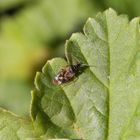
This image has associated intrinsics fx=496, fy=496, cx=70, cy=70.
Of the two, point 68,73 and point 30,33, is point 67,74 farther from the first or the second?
point 30,33

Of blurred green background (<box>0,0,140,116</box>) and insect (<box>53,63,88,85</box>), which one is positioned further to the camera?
blurred green background (<box>0,0,140,116</box>)

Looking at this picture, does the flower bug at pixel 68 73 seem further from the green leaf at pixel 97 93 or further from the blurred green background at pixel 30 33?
the blurred green background at pixel 30 33

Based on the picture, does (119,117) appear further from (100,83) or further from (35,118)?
(35,118)

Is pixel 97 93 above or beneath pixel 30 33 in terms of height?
beneath

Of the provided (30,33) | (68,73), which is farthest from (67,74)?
(30,33)

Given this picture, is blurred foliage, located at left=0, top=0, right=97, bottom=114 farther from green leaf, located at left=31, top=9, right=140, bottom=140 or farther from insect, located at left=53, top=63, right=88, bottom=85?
green leaf, located at left=31, top=9, right=140, bottom=140

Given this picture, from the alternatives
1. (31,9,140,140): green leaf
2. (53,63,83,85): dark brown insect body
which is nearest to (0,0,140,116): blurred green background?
(53,63,83,85): dark brown insect body

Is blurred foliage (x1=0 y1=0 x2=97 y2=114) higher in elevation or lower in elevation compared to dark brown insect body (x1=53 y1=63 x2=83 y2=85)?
higher

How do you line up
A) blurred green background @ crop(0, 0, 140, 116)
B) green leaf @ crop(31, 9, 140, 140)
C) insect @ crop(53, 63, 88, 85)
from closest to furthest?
green leaf @ crop(31, 9, 140, 140) < insect @ crop(53, 63, 88, 85) < blurred green background @ crop(0, 0, 140, 116)

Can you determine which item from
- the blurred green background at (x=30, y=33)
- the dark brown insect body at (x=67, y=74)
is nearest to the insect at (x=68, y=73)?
the dark brown insect body at (x=67, y=74)

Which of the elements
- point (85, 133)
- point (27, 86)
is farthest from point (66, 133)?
point (27, 86)

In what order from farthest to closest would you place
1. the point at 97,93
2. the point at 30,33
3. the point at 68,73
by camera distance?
the point at 30,33
the point at 68,73
the point at 97,93
